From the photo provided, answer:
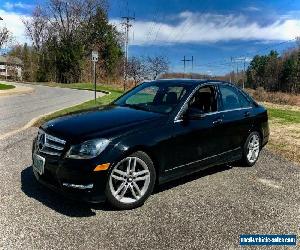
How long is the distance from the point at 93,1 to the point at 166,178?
5477cm

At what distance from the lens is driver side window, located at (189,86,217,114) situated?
5680 millimetres

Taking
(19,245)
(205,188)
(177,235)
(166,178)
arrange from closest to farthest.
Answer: (19,245) → (177,235) → (166,178) → (205,188)

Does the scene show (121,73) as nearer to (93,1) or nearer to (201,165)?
(93,1)

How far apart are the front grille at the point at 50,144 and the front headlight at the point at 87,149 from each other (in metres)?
0.17

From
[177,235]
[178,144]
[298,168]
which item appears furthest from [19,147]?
[298,168]

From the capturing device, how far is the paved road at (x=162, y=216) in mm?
3799

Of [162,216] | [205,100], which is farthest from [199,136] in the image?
[162,216]

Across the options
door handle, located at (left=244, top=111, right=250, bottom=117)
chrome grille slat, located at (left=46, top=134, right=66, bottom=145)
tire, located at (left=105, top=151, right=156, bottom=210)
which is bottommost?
tire, located at (left=105, top=151, right=156, bottom=210)

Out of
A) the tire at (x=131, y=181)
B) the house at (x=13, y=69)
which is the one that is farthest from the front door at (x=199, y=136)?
the house at (x=13, y=69)

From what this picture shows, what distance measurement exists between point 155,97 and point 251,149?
83.5 inches

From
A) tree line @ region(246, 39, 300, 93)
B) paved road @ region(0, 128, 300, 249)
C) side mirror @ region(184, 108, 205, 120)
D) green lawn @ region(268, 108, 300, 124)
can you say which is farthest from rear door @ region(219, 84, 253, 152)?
tree line @ region(246, 39, 300, 93)

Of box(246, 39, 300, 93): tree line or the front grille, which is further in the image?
box(246, 39, 300, 93): tree line

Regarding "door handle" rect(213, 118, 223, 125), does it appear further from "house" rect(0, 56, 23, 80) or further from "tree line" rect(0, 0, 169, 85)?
"house" rect(0, 56, 23, 80)

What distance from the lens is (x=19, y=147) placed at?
7.56 meters
